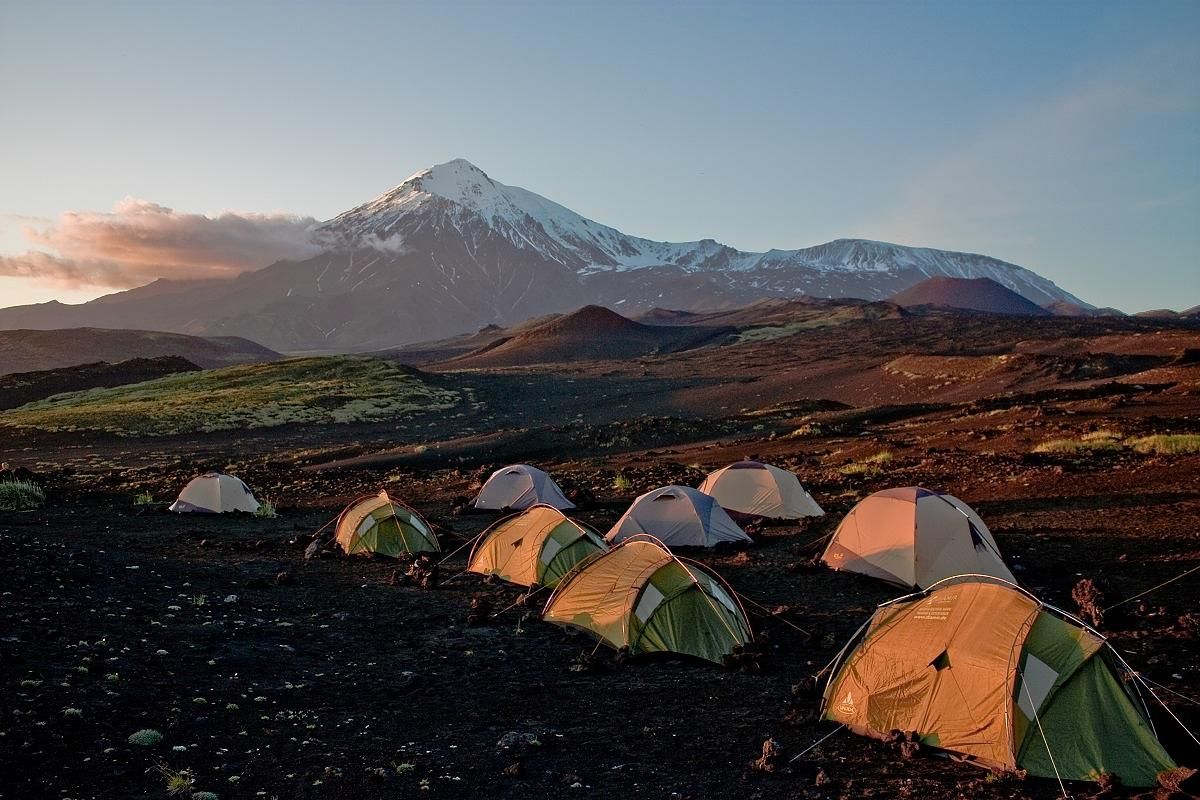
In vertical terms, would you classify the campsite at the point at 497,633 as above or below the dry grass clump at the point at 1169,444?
below

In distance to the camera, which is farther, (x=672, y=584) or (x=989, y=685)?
(x=672, y=584)

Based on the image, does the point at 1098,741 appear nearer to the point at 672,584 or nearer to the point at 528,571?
the point at 672,584

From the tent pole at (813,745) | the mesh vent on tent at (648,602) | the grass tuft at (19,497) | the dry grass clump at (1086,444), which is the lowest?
the tent pole at (813,745)

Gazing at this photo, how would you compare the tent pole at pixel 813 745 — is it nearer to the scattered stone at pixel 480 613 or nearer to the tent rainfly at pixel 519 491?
the scattered stone at pixel 480 613

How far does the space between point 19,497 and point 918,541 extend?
916 inches

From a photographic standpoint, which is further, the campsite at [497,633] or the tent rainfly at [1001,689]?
the campsite at [497,633]

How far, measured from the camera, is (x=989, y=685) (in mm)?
6602

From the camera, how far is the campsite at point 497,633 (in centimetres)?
638

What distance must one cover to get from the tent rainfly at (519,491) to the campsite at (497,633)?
2.47 feet

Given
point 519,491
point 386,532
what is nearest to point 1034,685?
point 386,532

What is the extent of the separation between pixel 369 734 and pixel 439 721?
694mm

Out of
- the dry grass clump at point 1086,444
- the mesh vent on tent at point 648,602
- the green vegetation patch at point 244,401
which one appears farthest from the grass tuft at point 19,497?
the dry grass clump at point 1086,444

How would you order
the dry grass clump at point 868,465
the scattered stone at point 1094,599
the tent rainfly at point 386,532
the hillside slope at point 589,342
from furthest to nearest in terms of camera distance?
1. the hillside slope at point 589,342
2. the dry grass clump at point 868,465
3. the tent rainfly at point 386,532
4. the scattered stone at point 1094,599

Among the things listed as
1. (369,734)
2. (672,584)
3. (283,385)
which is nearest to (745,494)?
(672,584)
